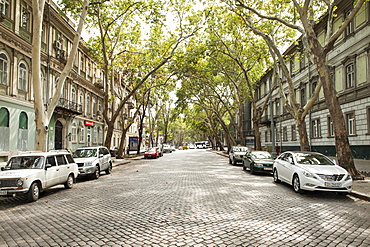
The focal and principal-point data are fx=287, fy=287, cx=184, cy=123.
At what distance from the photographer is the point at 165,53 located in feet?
77.0

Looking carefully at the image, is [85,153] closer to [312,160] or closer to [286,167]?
[286,167]

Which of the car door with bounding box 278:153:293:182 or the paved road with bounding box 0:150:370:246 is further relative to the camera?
the car door with bounding box 278:153:293:182

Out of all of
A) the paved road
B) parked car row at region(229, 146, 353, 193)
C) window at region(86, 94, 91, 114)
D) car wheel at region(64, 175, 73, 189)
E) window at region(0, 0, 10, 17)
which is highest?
window at region(0, 0, 10, 17)

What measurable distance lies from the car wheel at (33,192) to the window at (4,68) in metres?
11.5

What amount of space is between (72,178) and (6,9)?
41.8 feet

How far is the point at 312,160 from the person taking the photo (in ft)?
34.0

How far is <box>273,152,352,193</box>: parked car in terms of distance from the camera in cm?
884

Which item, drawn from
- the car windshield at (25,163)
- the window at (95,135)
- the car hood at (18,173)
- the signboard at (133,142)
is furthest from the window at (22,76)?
the signboard at (133,142)

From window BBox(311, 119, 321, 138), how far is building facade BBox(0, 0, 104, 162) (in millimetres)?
22223

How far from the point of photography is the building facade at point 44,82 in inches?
693

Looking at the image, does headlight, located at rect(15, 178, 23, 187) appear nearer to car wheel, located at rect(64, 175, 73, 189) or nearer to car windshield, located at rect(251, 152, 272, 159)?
car wheel, located at rect(64, 175, 73, 189)

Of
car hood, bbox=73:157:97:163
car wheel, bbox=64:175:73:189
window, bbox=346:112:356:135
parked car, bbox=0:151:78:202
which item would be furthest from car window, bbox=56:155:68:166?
window, bbox=346:112:356:135

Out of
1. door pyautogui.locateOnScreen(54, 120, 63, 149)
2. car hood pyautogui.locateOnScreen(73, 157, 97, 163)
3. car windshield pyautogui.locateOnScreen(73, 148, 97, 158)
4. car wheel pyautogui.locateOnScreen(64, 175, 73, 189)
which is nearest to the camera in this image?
car wheel pyautogui.locateOnScreen(64, 175, 73, 189)

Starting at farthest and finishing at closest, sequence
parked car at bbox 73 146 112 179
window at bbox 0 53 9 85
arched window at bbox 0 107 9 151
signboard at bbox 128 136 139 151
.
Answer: signboard at bbox 128 136 139 151
window at bbox 0 53 9 85
arched window at bbox 0 107 9 151
parked car at bbox 73 146 112 179
